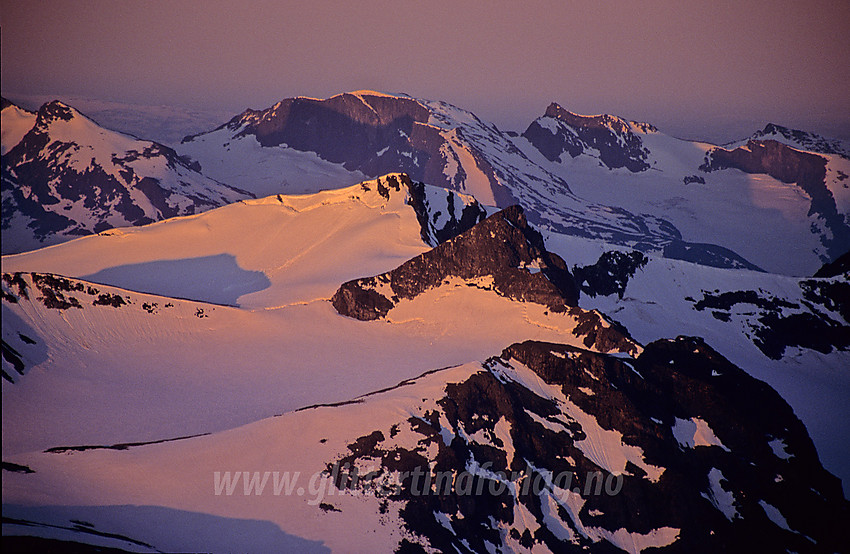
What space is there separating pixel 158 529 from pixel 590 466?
52106 mm

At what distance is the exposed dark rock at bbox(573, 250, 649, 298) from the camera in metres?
168

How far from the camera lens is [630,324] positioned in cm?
15400

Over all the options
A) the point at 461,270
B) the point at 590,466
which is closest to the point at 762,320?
the point at 461,270

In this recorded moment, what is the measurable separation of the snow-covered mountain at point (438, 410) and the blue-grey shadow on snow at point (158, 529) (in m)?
0.32

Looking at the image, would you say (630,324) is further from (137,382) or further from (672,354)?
(137,382)

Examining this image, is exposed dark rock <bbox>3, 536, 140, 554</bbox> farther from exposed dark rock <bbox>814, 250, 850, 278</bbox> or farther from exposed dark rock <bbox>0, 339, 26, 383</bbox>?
exposed dark rock <bbox>814, 250, 850, 278</bbox>

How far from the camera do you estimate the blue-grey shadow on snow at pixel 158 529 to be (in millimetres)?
63719

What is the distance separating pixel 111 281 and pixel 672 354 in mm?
145025

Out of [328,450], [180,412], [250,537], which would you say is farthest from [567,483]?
[180,412]

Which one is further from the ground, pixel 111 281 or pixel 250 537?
pixel 250 537

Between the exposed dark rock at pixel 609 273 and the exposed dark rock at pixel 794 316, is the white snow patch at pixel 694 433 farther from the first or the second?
the exposed dark rock at pixel 609 273

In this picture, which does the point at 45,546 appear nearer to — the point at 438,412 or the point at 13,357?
the point at 438,412

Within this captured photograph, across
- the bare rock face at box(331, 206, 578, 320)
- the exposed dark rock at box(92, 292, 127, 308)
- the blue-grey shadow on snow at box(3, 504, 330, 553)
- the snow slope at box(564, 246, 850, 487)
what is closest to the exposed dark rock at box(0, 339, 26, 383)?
the exposed dark rock at box(92, 292, 127, 308)

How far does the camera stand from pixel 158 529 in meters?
70.8
